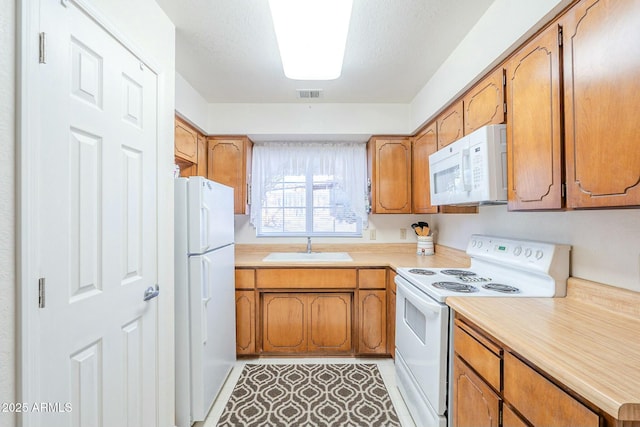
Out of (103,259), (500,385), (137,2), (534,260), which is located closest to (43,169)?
(103,259)

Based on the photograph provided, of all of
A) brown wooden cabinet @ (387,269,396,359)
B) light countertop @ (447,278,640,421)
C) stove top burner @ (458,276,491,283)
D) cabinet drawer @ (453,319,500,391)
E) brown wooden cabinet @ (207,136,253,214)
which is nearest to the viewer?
light countertop @ (447,278,640,421)

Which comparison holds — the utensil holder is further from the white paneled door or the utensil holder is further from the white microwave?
the white paneled door

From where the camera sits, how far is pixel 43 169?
80 cm

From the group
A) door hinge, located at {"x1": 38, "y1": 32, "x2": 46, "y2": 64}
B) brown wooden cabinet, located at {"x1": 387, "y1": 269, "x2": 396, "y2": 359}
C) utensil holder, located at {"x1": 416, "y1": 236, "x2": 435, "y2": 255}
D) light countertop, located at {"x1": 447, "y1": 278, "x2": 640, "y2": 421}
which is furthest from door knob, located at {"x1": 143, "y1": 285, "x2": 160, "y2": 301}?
utensil holder, located at {"x1": 416, "y1": 236, "x2": 435, "y2": 255}

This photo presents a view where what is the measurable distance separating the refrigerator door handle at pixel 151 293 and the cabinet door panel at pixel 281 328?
1.13 metres

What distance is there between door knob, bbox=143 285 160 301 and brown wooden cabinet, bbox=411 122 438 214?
1.99 metres

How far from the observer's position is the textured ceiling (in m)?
1.46

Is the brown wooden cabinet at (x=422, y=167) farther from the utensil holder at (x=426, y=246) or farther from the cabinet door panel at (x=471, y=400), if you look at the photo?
the cabinet door panel at (x=471, y=400)

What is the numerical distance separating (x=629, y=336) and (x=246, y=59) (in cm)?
239

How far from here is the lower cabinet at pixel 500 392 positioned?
753mm

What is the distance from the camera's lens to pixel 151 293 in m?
1.30

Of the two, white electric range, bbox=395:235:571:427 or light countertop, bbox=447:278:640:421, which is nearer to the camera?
light countertop, bbox=447:278:640:421

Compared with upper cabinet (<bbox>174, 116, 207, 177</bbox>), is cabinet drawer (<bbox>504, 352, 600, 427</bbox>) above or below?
below

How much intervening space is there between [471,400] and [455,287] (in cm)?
52
